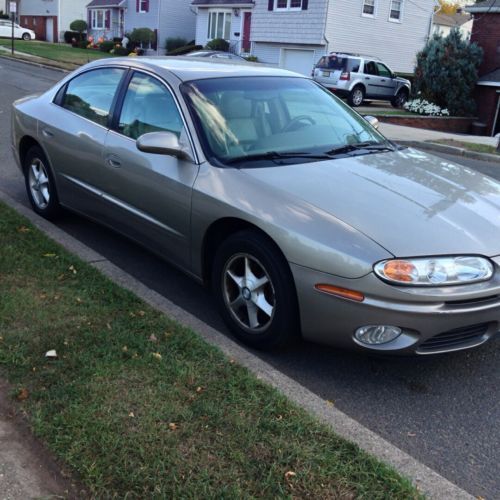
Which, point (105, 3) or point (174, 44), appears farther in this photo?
point (105, 3)

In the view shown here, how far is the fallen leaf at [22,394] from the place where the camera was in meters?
2.90

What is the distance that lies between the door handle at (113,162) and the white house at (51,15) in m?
53.2

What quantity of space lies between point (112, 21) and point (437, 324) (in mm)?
48813

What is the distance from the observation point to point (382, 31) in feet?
106

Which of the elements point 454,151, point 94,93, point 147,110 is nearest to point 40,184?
point 94,93

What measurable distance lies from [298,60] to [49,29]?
1245 inches

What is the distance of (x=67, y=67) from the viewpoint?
26594 mm

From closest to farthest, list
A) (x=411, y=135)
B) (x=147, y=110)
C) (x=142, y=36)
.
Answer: (x=147, y=110), (x=411, y=135), (x=142, y=36)

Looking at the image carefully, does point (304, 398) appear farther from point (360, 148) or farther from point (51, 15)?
point (51, 15)

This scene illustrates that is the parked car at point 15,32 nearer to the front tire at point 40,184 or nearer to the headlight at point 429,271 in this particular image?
the front tire at point 40,184

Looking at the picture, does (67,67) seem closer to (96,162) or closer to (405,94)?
(405,94)

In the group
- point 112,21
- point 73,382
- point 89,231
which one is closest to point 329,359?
point 73,382

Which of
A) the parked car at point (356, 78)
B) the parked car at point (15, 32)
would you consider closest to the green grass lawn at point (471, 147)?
the parked car at point (356, 78)

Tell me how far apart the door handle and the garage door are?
27703 mm
